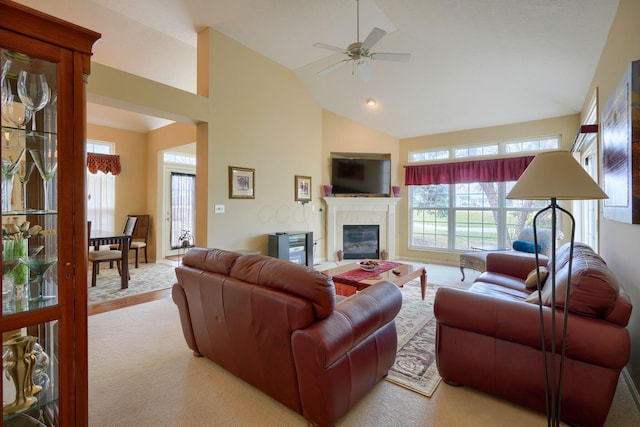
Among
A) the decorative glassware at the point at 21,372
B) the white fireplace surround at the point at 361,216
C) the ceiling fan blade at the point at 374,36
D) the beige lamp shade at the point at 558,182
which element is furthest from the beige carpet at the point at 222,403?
the white fireplace surround at the point at 361,216

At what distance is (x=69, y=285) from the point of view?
1.31 meters

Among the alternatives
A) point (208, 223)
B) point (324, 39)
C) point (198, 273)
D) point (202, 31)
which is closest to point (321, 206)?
point (208, 223)

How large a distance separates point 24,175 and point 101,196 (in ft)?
19.3

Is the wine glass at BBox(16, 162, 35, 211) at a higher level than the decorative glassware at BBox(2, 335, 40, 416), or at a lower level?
higher

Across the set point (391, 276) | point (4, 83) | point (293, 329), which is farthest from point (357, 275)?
point (4, 83)

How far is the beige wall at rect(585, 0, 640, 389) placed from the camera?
6.41 feet

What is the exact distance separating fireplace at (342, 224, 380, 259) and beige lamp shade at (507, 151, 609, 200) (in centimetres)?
498

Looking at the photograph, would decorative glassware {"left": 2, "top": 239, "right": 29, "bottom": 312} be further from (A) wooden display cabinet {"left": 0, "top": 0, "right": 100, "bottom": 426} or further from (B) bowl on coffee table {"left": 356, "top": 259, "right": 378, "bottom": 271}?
(B) bowl on coffee table {"left": 356, "top": 259, "right": 378, "bottom": 271}

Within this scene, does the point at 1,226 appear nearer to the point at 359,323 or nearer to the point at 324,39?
the point at 359,323

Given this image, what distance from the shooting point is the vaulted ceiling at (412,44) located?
3.17 meters

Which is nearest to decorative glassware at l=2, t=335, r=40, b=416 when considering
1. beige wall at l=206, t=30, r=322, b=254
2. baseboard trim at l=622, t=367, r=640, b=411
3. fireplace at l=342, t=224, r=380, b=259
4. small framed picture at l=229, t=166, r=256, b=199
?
beige wall at l=206, t=30, r=322, b=254

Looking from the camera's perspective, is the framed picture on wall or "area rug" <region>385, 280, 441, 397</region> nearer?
the framed picture on wall

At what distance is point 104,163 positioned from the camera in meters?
6.09

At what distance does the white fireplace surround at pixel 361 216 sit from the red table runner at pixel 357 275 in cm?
247
